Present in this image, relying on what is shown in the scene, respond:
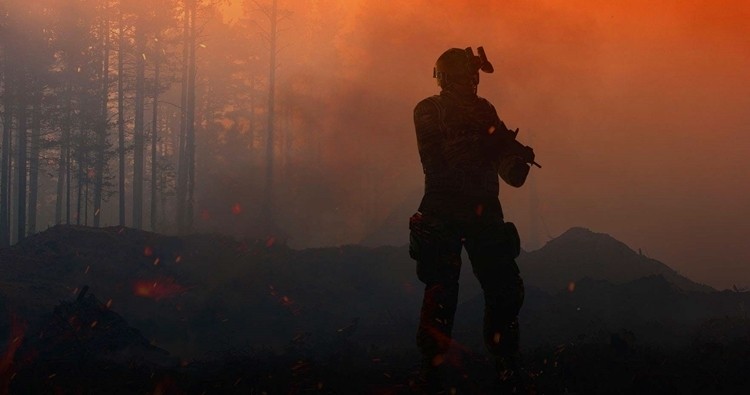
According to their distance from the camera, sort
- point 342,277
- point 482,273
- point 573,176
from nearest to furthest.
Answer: point 482,273 < point 342,277 < point 573,176

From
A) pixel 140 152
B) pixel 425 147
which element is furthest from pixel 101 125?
pixel 425 147

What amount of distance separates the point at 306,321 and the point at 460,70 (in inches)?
627

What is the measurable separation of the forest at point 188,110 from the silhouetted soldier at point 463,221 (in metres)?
29.0

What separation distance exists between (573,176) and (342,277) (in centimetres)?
3112

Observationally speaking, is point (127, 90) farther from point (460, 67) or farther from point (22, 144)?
point (460, 67)

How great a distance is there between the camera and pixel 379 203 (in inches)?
1951

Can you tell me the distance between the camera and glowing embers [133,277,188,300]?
874 inches

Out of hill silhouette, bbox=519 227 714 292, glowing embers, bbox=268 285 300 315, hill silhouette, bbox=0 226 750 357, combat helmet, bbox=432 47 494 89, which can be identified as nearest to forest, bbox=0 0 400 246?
hill silhouette, bbox=0 226 750 357

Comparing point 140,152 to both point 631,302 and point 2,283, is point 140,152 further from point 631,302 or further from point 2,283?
point 631,302

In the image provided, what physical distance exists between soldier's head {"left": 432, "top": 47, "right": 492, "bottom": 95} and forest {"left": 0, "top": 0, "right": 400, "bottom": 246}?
28.9m

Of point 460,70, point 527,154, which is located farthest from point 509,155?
point 460,70

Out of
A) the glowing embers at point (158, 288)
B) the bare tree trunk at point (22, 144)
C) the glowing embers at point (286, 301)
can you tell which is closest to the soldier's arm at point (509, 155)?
the glowing embers at point (286, 301)

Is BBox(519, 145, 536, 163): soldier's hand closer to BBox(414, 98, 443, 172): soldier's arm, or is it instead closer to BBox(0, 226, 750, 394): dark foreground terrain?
BBox(414, 98, 443, 172): soldier's arm

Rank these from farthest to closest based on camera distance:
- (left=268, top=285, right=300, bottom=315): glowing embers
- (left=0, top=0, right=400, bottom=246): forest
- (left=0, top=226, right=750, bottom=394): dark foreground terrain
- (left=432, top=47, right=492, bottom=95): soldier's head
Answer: (left=0, top=0, right=400, bottom=246): forest → (left=268, top=285, right=300, bottom=315): glowing embers → (left=0, top=226, right=750, bottom=394): dark foreground terrain → (left=432, top=47, right=492, bottom=95): soldier's head
